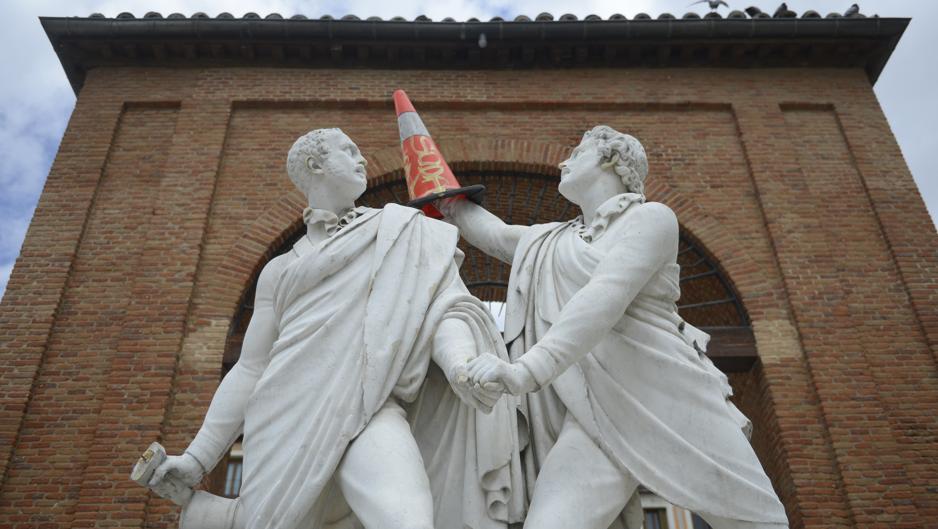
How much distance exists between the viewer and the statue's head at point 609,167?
3197 mm

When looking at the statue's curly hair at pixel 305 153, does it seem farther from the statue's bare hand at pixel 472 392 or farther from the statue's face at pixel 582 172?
the statue's bare hand at pixel 472 392

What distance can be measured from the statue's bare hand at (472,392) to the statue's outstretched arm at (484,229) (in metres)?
1.12

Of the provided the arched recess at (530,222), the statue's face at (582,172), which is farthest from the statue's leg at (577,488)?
the arched recess at (530,222)

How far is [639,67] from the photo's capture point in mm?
10133

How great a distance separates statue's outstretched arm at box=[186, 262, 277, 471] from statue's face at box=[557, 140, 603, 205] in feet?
3.71

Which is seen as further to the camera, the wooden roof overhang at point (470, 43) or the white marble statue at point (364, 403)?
the wooden roof overhang at point (470, 43)

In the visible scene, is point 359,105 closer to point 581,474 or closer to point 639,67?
point 639,67

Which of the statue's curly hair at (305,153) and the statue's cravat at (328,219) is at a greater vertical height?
the statue's curly hair at (305,153)

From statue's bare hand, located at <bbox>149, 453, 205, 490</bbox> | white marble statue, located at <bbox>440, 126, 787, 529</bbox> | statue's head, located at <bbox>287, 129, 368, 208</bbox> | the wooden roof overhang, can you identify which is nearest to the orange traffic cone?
statue's head, located at <bbox>287, 129, 368, 208</bbox>

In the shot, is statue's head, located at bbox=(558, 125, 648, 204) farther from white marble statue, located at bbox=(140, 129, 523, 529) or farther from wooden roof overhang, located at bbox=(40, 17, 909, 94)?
wooden roof overhang, located at bbox=(40, 17, 909, 94)

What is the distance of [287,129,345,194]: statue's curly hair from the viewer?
3.21 metres

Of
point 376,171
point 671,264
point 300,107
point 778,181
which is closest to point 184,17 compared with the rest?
point 300,107

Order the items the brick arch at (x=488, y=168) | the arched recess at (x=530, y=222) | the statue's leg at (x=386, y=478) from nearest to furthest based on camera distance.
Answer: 1. the statue's leg at (x=386, y=478)
2. the arched recess at (x=530, y=222)
3. the brick arch at (x=488, y=168)

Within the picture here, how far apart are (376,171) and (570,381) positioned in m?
6.56
